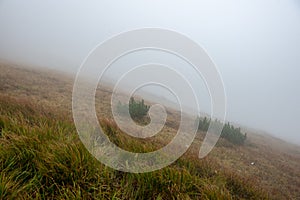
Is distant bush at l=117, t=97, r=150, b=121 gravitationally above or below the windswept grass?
above

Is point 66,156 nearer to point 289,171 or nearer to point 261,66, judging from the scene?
point 289,171

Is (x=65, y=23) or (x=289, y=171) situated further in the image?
(x=65, y=23)

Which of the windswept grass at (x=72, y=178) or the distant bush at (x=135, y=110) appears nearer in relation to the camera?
the windswept grass at (x=72, y=178)

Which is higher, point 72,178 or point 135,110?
point 135,110

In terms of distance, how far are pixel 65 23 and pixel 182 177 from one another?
140796 mm

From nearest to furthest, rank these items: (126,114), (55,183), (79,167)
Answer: (55,183) → (79,167) → (126,114)

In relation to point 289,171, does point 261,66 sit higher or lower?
higher

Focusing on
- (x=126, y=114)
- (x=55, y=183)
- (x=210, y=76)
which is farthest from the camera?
(x=126, y=114)

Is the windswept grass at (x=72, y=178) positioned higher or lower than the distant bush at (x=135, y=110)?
lower

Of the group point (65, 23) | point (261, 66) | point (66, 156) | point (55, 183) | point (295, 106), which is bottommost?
point (55, 183)

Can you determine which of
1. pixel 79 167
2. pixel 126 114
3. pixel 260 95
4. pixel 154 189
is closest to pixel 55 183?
pixel 79 167

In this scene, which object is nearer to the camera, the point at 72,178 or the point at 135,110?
the point at 72,178

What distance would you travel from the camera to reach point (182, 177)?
4684 mm

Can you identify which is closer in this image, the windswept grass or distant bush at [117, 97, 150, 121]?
the windswept grass
